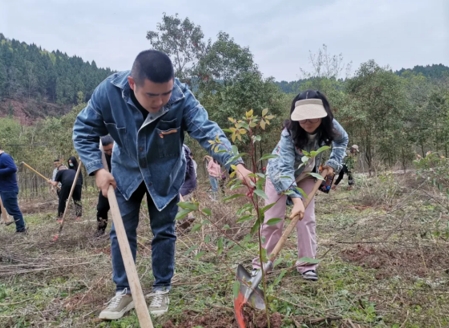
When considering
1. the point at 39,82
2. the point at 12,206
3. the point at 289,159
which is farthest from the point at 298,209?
the point at 39,82

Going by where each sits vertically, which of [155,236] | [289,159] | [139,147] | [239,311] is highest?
[139,147]

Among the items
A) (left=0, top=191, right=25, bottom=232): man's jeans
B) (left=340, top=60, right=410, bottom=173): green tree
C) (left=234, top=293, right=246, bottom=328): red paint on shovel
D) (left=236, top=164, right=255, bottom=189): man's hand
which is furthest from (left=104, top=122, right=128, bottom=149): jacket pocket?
(left=340, top=60, right=410, bottom=173): green tree

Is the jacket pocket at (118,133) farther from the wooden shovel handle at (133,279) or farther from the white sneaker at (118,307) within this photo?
the white sneaker at (118,307)

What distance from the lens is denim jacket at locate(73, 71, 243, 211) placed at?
205 centimetres

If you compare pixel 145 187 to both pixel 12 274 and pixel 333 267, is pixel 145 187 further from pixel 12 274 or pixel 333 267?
pixel 12 274

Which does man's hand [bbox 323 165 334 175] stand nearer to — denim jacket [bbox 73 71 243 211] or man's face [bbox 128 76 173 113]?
denim jacket [bbox 73 71 243 211]

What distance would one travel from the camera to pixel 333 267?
2814mm

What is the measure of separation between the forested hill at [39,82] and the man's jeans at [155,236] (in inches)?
2425

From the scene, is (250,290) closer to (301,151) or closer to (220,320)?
(220,320)

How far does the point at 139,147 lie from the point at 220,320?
39.8 inches

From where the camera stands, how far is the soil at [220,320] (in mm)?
1806

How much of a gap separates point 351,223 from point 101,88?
11.8 ft

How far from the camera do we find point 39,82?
63.5 m

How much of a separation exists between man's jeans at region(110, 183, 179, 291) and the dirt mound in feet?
4.74
